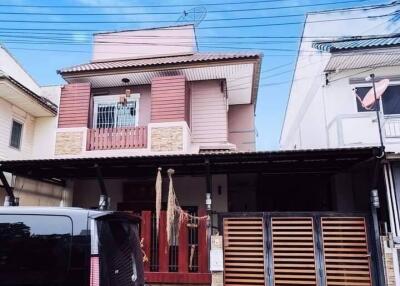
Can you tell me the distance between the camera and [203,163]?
8820 millimetres

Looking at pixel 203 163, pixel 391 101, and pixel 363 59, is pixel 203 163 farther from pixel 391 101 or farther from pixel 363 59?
pixel 391 101

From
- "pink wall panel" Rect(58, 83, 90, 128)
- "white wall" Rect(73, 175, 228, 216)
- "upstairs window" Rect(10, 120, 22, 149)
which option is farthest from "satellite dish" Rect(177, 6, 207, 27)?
"upstairs window" Rect(10, 120, 22, 149)

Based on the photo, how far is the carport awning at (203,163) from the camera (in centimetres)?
814

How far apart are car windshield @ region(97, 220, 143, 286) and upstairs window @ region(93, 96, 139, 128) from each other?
8170 millimetres

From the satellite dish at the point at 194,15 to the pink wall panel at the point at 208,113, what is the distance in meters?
3.35

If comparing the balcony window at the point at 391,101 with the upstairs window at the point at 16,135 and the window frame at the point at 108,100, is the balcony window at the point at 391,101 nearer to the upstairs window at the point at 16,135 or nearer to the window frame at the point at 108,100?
the window frame at the point at 108,100

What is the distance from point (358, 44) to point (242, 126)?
5450 mm

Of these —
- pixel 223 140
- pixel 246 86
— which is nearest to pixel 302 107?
pixel 246 86

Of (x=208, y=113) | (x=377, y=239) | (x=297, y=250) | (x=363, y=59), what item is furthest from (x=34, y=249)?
(x=363, y=59)

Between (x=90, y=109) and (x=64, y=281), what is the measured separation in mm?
9688

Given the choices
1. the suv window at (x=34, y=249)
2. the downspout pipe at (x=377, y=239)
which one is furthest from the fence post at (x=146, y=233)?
the suv window at (x=34, y=249)

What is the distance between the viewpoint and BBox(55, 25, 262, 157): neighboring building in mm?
11406

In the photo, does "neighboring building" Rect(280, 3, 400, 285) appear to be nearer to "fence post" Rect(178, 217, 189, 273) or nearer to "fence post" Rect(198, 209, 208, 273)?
"fence post" Rect(198, 209, 208, 273)

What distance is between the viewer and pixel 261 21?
437 inches
